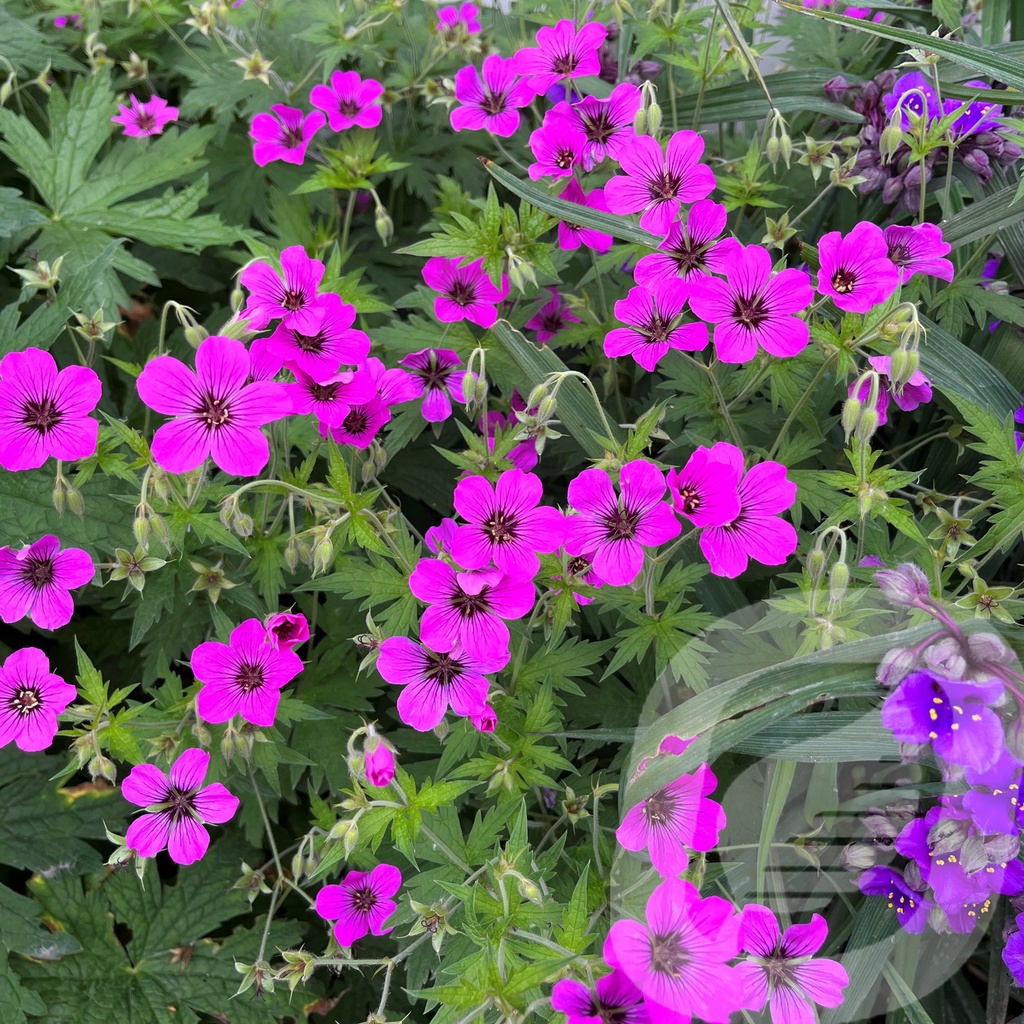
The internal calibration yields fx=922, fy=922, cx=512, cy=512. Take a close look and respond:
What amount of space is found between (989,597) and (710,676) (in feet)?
1.04

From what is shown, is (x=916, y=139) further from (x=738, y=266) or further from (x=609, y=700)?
(x=609, y=700)

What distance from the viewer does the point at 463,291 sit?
120cm

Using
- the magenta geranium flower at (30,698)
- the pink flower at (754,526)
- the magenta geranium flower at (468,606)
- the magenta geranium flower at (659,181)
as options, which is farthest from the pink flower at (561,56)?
the magenta geranium flower at (30,698)

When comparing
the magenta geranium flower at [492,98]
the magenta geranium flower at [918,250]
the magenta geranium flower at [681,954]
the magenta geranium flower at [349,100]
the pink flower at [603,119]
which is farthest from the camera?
the magenta geranium flower at [349,100]

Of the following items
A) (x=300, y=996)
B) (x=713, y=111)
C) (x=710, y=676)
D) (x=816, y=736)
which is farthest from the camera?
(x=713, y=111)

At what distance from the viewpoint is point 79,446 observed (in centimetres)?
92

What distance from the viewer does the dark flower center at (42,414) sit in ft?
3.03

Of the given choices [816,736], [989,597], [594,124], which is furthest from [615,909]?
[594,124]

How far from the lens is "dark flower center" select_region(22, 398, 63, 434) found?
922 millimetres

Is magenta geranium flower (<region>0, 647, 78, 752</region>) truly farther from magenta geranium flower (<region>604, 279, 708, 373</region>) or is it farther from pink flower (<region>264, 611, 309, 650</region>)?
magenta geranium flower (<region>604, 279, 708, 373</region>)

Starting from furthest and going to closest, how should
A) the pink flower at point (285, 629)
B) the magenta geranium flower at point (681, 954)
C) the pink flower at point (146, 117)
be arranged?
the pink flower at point (146, 117), the pink flower at point (285, 629), the magenta geranium flower at point (681, 954)

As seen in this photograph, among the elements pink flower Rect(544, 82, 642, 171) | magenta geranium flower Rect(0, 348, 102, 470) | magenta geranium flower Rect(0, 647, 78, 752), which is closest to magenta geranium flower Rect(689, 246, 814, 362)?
pink flower Rect(544, 82, 642, 171)

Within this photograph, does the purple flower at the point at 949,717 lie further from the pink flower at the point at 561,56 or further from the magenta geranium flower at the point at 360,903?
the pink flower at the point at 561,56

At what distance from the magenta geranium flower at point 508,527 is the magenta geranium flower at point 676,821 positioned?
0.23 meters
